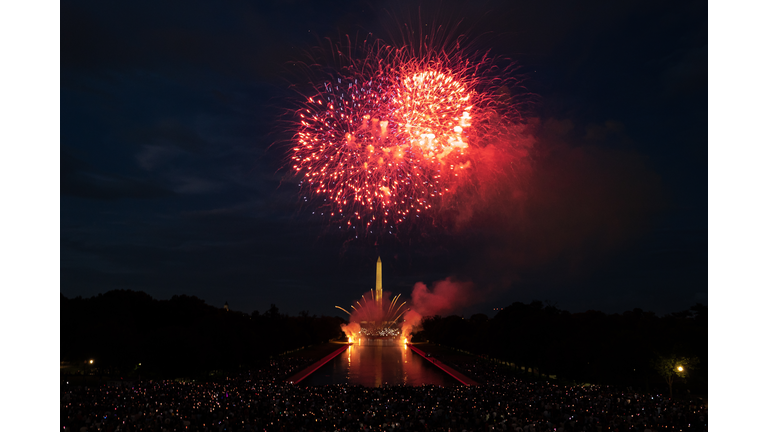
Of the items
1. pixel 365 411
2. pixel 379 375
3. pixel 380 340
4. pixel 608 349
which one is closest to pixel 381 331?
pixel 380 340

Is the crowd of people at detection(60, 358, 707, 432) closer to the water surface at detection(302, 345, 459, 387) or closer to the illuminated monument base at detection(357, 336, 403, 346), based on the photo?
the water surface at detection(302, 345, 459, 387)

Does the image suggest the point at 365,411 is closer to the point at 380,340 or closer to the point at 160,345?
the point at 160,345

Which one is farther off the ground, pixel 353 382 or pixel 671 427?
pixel 671 427

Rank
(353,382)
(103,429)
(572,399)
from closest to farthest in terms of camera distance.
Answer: (103,429) < (572,399) < (353,382)

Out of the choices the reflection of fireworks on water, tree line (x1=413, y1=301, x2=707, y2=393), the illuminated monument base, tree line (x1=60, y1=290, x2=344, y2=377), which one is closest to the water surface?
tree line (x1=60, y1=290, x2=344, y2=377)

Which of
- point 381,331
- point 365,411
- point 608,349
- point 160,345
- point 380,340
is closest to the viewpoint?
point 365,411

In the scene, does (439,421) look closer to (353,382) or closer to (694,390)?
(353,382)

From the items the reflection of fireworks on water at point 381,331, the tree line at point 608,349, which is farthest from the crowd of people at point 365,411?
the reflection of fireworks on water at point 381,331

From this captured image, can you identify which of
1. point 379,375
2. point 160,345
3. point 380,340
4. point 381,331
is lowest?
point 380,340

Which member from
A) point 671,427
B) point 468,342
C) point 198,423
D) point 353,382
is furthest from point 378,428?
point 468,342
